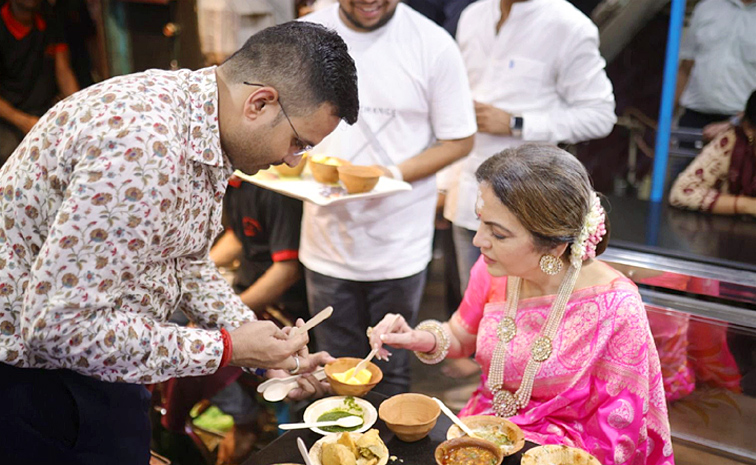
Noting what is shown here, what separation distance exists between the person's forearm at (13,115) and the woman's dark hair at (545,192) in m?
3.62

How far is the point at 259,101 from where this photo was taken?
150cm

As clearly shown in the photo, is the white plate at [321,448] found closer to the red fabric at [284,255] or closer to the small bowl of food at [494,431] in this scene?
the small bowl of food at [494,431]

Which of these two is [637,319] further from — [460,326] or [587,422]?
[460,326]

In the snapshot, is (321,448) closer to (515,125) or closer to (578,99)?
(515,125)

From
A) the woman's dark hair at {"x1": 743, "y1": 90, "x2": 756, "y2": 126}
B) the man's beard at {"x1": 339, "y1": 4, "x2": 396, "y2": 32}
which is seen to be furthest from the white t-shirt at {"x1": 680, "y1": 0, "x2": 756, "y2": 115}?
the man's beard at {"x1": 339, "y1": 4, "x2": 396, "y2": 32}

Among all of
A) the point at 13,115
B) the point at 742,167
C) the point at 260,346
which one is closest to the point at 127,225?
the point at 260,346

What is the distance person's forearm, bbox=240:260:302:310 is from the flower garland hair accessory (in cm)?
160

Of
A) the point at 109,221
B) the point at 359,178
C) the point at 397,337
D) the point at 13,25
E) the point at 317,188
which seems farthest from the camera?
the point at 13,25

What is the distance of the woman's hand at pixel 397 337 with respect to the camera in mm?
2049

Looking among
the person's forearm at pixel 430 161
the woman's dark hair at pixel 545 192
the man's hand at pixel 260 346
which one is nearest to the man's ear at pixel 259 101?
the man's hand at pixel 260 346

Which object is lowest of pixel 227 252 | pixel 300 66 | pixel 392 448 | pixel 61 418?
pixel 227 252

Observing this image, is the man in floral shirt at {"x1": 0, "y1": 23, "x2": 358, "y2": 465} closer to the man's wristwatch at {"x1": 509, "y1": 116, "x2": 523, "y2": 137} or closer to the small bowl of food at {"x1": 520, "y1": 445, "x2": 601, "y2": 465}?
the small bowl of food at {"x1": 520, "y1": 445, "x2": 601, "y2": 465}

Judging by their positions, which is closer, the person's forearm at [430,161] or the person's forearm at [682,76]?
the person's forearm at [430,161]

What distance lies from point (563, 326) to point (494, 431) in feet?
1.25
